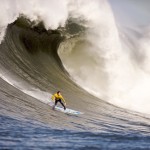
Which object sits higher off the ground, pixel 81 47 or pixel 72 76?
pixel 81 47

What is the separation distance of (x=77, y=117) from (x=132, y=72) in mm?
9391

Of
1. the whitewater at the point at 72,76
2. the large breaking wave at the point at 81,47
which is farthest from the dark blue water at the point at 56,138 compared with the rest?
the large breaking wave at the point at 81,47

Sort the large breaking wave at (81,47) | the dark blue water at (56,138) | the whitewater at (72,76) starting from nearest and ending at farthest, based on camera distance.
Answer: the dark blue water at (56,138)
the whitewater at (72,76)
the large breaking wave at (81,47)

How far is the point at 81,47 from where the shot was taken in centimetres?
1989

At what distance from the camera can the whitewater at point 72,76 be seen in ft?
25.9

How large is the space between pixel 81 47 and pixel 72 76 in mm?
2828

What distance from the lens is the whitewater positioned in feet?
25.9

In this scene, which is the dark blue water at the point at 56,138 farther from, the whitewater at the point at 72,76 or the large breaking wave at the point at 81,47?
the large breaking wave at the point at 81,47

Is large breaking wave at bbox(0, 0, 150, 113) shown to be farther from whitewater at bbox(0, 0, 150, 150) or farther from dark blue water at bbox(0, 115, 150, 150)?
dark blue water at bbox(0, 115, 150, 150)

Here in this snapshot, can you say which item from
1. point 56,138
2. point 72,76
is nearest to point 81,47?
point 72,76

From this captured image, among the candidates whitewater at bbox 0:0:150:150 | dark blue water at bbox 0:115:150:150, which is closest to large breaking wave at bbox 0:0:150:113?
whitewater at bbox 0:0:150:150

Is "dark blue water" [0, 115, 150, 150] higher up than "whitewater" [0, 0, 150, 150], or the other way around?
"whitewater" [0, 0, 150, 150]

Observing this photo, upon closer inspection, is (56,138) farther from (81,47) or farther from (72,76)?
(81,47)

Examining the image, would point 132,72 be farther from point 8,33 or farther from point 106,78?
point 8,33
